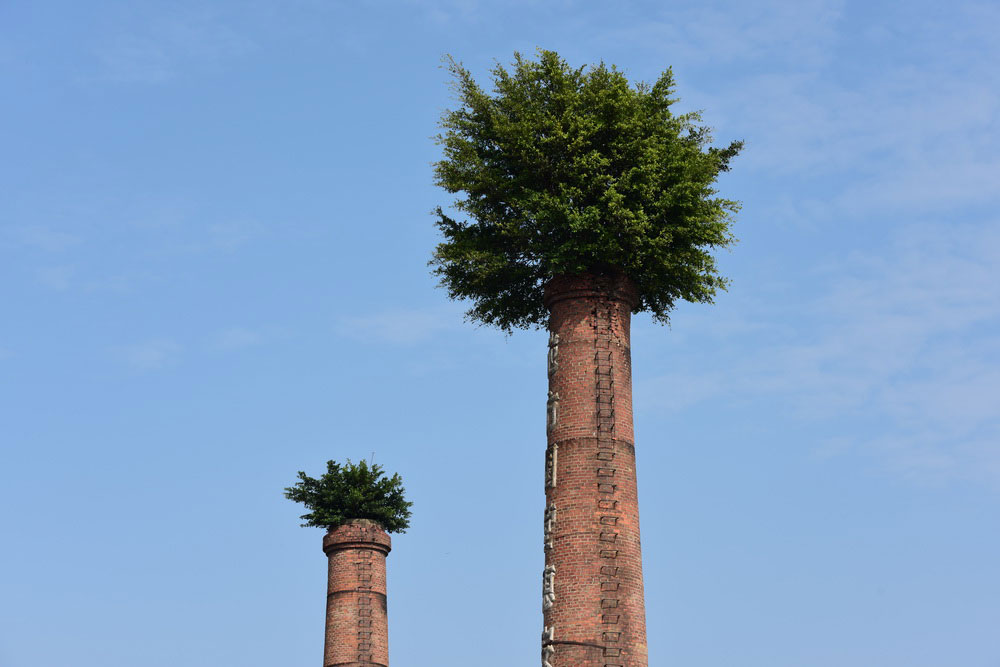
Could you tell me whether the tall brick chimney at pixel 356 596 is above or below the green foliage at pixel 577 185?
below

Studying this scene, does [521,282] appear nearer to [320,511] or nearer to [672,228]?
[672,228]

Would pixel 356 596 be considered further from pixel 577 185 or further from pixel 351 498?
pixel 577 185

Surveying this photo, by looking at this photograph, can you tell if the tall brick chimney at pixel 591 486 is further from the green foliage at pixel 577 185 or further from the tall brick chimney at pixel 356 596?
the tall brick chimney at pixel 356 596

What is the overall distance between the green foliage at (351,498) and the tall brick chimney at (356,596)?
1.54 feet

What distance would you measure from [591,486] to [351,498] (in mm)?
19179

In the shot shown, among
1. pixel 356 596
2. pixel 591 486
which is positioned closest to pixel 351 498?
pixel 356 596

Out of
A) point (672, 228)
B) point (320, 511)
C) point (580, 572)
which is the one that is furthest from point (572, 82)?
point (320, 511)

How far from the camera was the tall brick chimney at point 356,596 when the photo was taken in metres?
45.3

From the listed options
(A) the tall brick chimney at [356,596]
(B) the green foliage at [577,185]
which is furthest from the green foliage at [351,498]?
(B) the green foliage at [577,185]

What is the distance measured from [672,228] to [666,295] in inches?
113

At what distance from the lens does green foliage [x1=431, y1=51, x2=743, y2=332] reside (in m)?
30.9

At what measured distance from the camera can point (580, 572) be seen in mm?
28797

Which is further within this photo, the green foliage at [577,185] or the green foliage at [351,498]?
the green foliage at [351,498]

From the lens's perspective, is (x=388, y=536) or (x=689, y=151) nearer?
(x=689, y=151)
